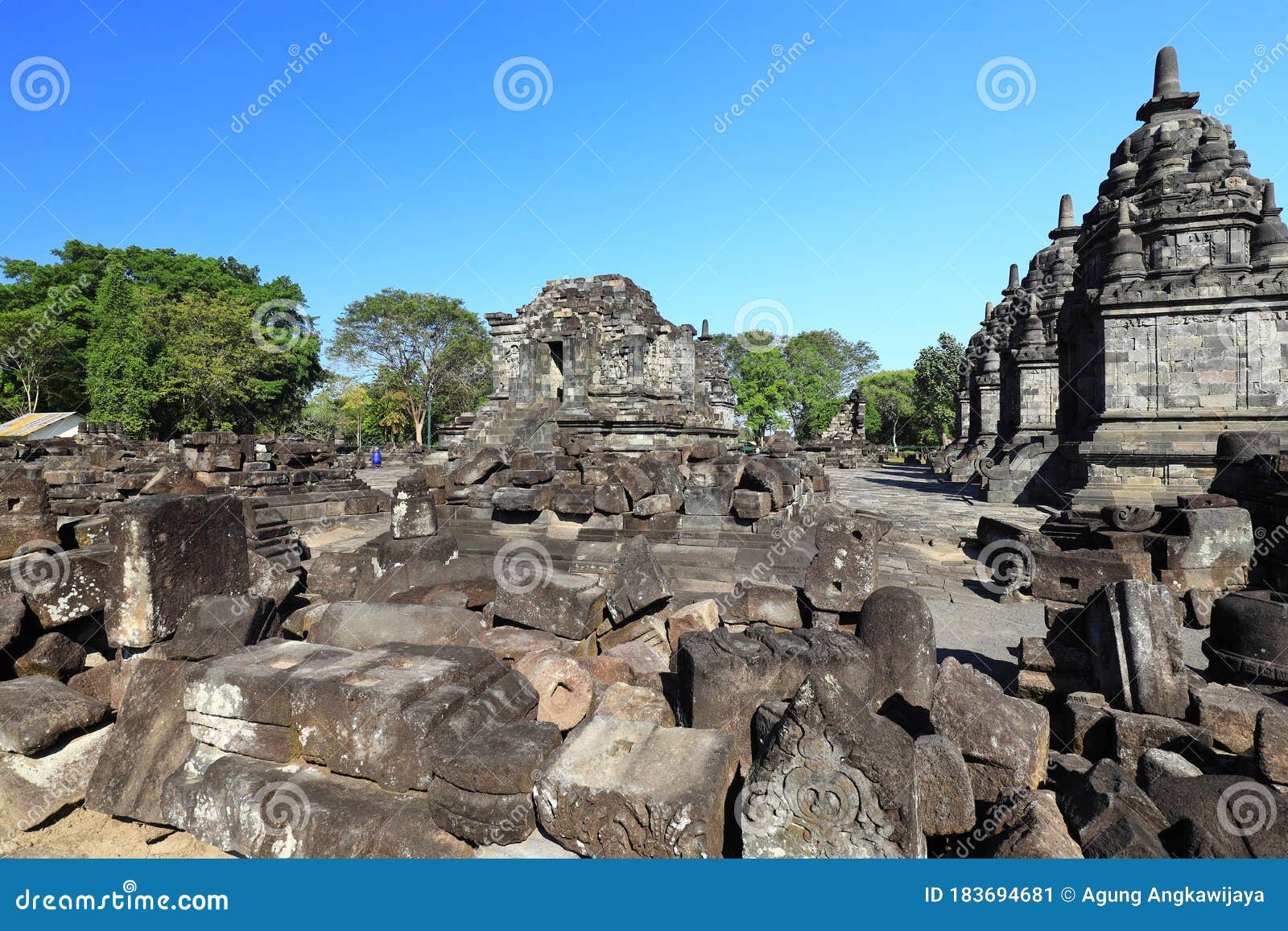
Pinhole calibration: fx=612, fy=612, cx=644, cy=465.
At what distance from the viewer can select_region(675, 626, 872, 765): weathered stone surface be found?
332 centimetres

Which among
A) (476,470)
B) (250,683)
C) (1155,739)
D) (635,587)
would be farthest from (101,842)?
(476,470)

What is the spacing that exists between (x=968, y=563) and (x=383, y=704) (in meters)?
7.88

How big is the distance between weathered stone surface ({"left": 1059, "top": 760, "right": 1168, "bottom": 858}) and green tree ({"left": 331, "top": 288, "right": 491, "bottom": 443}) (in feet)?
145

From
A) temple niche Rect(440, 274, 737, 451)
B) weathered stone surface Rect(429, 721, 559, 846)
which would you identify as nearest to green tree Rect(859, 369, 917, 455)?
temple niche Rect(440, 274, 737, 451)

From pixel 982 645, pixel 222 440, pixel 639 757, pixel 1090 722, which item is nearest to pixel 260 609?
pixel 639 757

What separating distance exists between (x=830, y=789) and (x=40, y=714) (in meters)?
4.20

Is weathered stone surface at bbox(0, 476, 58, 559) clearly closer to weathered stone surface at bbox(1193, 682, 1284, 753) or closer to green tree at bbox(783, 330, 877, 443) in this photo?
weathered stone surface at bbox(1193, 682, 1284, 753)

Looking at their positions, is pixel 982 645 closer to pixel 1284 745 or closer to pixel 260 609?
pixel 1284 745

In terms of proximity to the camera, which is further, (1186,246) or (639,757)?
(1186,246)

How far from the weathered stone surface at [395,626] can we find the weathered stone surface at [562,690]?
907 millimetres

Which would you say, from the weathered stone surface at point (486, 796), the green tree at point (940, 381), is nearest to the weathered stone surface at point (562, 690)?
the weathered stone surface at point (486, 796)

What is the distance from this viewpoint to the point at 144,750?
338cm

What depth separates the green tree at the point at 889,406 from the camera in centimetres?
5675

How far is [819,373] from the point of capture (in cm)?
5722
